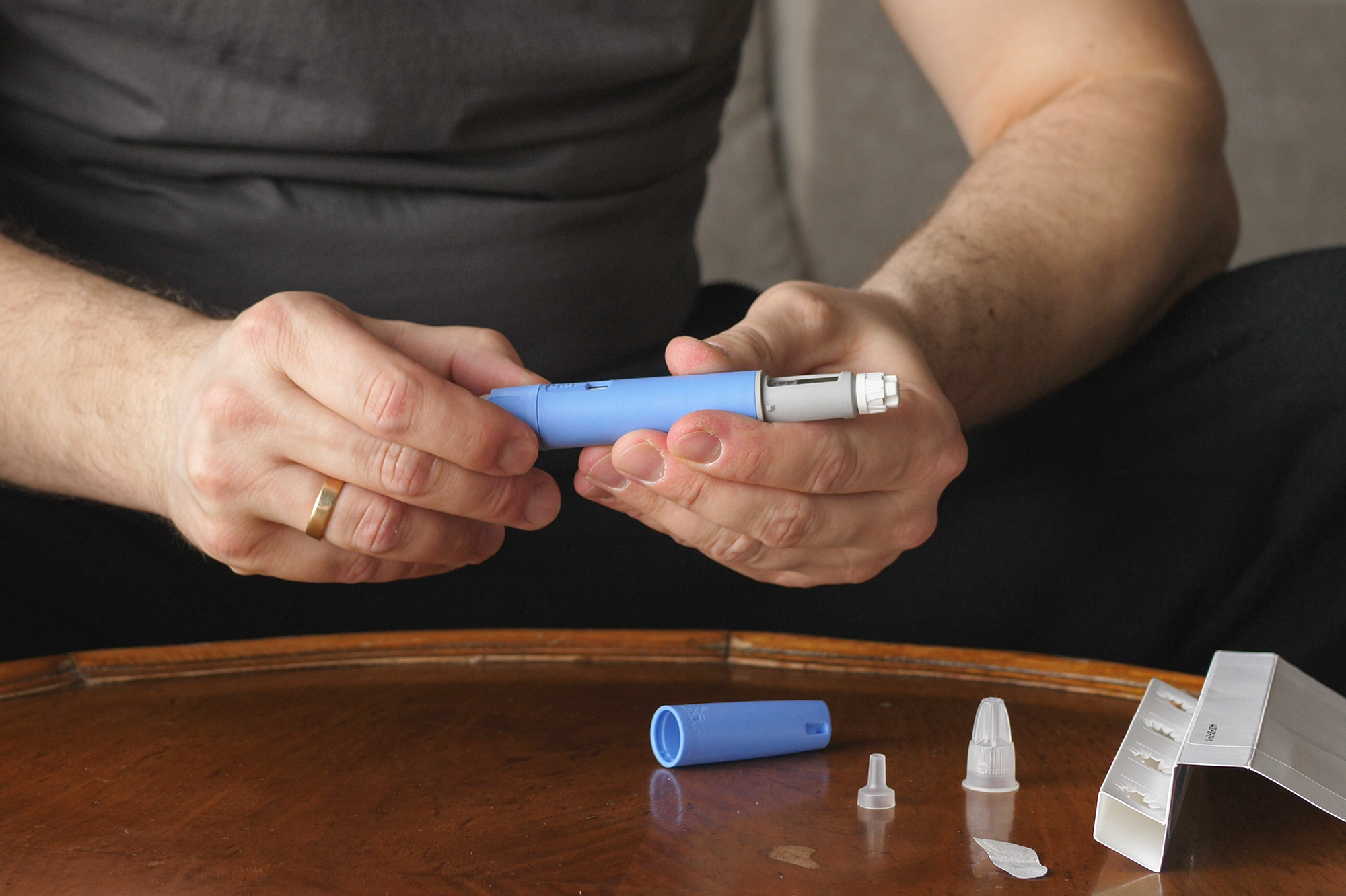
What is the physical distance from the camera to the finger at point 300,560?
1.87 ft

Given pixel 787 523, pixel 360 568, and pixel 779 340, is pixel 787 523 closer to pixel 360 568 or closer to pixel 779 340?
pixel 779 340

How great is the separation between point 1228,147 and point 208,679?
203 cm

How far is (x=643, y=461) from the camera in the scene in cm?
51

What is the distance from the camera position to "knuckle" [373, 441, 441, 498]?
1.66 feet

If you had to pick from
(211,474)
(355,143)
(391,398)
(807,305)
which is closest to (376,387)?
(391,398)

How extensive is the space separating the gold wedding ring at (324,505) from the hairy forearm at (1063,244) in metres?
0.36

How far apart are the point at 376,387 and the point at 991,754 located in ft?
1.03

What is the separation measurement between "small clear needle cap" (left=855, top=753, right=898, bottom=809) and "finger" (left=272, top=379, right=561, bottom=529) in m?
0.22

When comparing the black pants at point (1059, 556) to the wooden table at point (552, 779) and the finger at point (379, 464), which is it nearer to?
the wooden table at point (552, 779)

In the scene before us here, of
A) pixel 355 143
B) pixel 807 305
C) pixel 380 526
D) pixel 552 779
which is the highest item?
pixel 355 143

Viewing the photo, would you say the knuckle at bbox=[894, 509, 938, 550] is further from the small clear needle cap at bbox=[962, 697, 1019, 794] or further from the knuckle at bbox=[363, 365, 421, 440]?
the knuckle at bbox=[363, 365, 421, 440]

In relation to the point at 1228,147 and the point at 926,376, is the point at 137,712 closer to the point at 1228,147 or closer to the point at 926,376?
the point at 926,376

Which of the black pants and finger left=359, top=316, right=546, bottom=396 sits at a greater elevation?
finger left=359, top=316, right=546, bottom=396

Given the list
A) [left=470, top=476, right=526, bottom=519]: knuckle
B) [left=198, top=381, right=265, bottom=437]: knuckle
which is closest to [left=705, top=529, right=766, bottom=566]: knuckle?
[left=470, top=476, right=526, bottom=519]: knuckle
